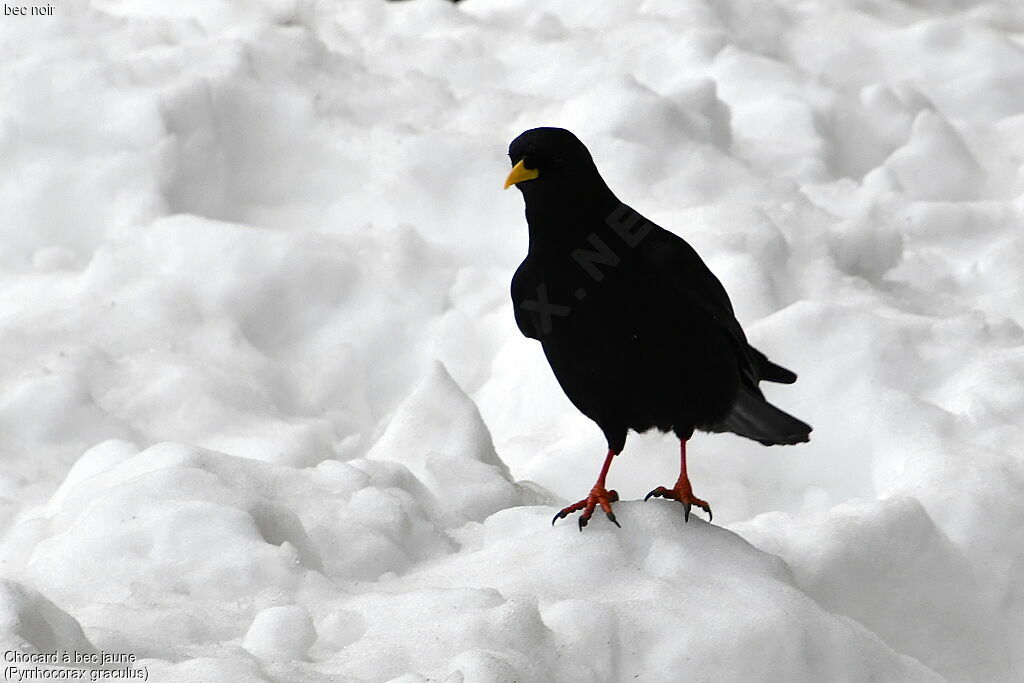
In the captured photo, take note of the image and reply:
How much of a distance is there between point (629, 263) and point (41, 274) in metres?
3.37

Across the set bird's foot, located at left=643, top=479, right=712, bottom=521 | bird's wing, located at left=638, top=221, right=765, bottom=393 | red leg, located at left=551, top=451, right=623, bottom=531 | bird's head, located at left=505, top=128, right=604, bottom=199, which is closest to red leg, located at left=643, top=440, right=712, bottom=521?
bird's foot, located at left=643, top=479, right=712, bottom=521

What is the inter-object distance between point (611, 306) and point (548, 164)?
0.43 meters

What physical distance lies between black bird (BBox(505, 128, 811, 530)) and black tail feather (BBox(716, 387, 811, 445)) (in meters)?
0.19

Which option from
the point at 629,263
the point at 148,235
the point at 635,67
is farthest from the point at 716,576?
the point at 635,67

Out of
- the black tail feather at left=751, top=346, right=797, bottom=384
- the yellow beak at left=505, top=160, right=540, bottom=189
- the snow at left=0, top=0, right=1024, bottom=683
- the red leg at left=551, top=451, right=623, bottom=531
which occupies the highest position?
the yellow beak at left=505, top=160, right=540, bottom=189

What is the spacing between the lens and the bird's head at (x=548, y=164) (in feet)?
10.9

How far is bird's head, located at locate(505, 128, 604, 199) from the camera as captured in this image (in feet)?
10.9

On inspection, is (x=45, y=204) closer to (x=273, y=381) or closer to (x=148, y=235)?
(x=148, y=235)

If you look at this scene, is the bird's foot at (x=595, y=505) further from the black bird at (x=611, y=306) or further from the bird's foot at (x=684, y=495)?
the bird's foot at (x=684, y=495)

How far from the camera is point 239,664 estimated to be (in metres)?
2.64

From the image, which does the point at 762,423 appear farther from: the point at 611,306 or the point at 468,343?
the point at 468,343

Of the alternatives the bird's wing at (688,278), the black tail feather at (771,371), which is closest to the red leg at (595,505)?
the bird's wing at (688,278)

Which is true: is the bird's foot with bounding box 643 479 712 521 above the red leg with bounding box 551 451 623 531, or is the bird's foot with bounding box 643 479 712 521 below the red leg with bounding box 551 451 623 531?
below

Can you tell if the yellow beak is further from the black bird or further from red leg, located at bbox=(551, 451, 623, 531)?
red leg, located at bbox=(551, 451, 623, 531)
